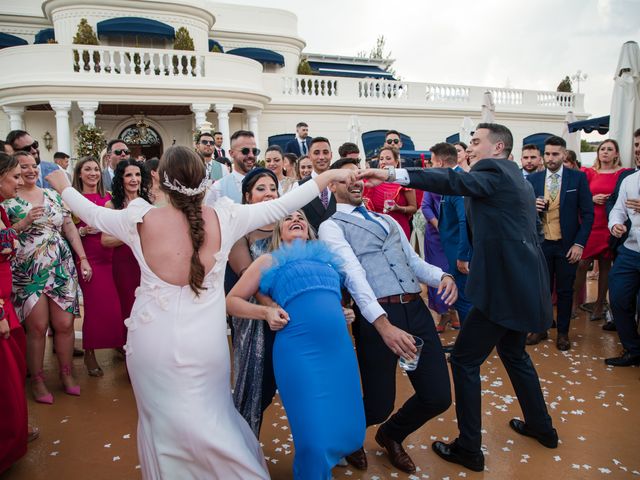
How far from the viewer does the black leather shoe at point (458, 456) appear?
301 cm

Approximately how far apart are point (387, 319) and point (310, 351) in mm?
597

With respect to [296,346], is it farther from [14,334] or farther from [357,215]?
[14,334]

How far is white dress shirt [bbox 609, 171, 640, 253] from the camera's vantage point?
15.0 ft

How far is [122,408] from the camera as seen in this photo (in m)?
3.94

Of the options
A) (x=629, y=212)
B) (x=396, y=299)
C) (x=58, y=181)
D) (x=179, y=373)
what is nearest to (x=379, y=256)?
(x=396, y=299)

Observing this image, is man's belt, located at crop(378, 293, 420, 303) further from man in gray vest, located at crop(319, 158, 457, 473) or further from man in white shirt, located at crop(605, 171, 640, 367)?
man in white shirt, located at crop(605, 171, 640, 367)

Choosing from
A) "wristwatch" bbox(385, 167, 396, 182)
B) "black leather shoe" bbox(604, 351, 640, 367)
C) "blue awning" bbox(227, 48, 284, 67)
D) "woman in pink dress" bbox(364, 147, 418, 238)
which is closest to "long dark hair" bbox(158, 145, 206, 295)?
"wristwatch" bbox(385, 167, 396, 182)

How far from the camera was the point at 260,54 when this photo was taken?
66.7 ft

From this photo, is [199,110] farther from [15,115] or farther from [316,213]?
[316,213]

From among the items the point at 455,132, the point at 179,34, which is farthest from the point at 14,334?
the point at 455,132

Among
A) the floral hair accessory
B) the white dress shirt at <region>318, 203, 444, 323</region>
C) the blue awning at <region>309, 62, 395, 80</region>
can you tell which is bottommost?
the white dress shirt at <region>318, 203, 444, 323</region>

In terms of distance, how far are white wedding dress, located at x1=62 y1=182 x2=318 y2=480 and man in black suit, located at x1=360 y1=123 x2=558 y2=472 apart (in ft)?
4.29

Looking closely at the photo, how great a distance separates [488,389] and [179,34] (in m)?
17.0

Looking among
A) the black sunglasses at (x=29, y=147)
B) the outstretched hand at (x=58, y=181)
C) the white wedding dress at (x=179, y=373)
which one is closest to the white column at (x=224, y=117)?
the black sunglasses at (x=29, y=147)
